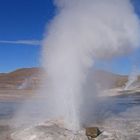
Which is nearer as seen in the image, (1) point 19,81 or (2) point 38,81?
(2) point 38,81

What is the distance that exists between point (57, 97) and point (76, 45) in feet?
9.97

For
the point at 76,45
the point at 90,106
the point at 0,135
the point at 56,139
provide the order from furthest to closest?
the point at 90,106, the point at 76,45, the point at 0,135, the point at 56,139

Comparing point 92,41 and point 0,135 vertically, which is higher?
point 92,41

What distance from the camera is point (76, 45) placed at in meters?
19.3

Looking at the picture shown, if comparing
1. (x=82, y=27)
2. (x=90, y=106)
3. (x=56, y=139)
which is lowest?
(x=56, y=139)

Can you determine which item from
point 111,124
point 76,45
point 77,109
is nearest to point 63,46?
point 76,45

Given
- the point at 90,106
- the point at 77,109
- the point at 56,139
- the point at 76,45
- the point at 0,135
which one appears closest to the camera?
the point at 56,139

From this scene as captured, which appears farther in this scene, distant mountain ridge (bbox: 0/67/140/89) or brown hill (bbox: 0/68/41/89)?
brown hill (bbox: 0/68/41/89)

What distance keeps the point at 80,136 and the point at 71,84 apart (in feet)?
12.1

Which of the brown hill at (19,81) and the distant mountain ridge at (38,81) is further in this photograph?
the brown hill at (19,81)

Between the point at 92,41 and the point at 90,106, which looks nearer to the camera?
the point at 92,41

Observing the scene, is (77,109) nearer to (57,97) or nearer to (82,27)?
(57,97)

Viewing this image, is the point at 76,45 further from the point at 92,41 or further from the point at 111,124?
the point at 111,124

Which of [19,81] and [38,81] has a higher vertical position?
[19,81]
